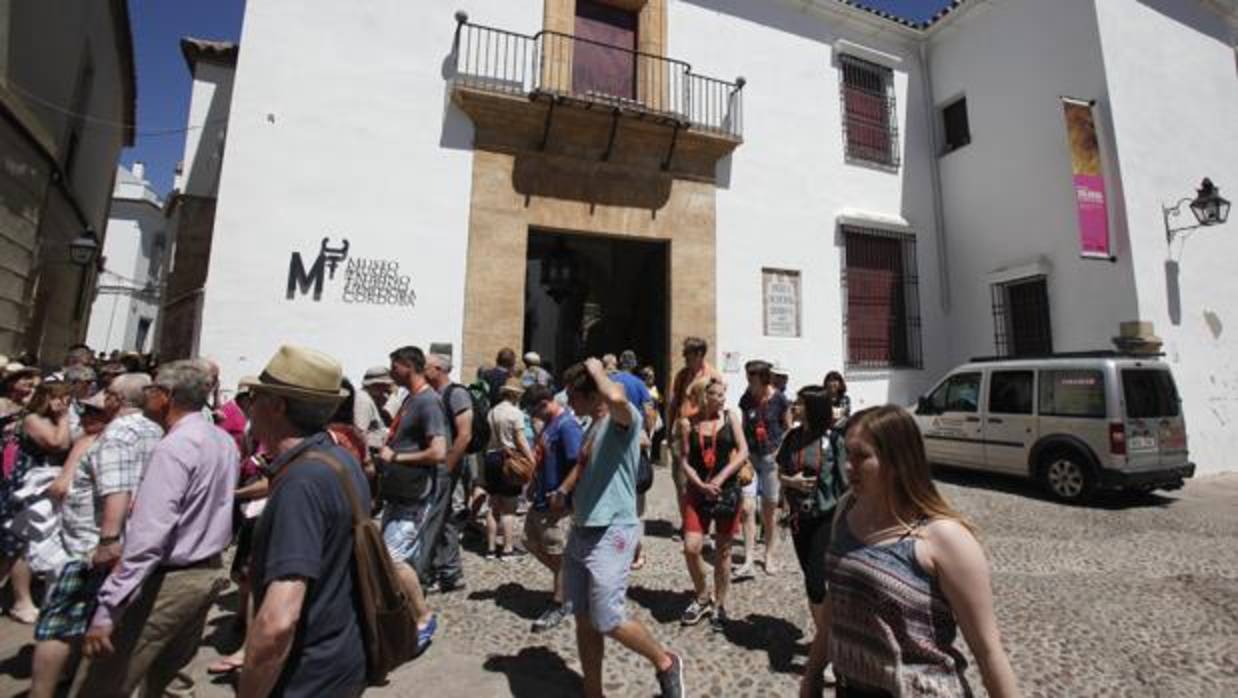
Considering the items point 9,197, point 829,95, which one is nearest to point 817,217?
point 829,95

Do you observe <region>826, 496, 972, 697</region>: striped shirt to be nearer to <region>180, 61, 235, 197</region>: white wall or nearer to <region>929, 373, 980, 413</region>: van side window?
<region>929, 373, 980, 413</region>: van side window

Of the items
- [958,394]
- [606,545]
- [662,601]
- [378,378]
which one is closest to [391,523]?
[606,545]

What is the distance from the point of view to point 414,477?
349 cm

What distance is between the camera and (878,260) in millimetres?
11125

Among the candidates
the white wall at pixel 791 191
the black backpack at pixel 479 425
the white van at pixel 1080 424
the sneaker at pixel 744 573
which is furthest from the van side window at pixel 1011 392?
the black backpack at pixel 479 425

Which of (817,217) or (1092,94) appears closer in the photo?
(1092,94)

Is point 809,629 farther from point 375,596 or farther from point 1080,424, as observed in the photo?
point 1080,424

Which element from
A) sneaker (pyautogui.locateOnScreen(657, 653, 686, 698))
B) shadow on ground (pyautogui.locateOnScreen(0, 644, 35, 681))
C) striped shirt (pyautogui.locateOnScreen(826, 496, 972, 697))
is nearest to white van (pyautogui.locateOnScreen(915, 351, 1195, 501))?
sneaker (pyautogui.locateOnScreen(657, 653, 686, 698))

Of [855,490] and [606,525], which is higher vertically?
[855,490]

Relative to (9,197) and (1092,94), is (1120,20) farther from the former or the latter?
(9,197)

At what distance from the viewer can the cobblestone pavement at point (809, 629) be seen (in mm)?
3105

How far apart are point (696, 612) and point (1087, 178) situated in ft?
32.0

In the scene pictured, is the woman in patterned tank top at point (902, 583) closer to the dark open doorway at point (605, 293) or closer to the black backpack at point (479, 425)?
the black backpack at point (479, 425)

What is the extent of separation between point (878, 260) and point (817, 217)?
168 centimetres
